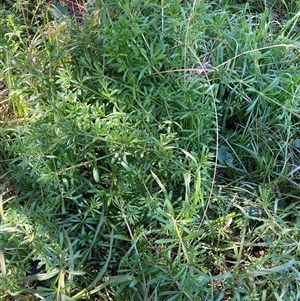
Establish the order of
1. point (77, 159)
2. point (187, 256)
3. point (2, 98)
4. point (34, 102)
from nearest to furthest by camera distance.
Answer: point (187, 256), point (77, 159), point (34, 102), point (2, 98)

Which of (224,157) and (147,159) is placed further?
(224,157)

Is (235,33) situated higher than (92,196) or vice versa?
(235,33)

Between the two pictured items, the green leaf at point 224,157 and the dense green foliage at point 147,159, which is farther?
the green leaf at point 224,157

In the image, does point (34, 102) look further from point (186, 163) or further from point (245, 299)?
point (245, 299)

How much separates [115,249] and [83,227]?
0.13 meters

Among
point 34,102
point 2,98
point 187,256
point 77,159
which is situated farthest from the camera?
point 2,98

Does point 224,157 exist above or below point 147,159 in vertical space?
below

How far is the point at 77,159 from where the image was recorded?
1607 millimetres

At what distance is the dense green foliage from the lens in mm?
1534

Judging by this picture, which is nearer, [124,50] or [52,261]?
[52,261]

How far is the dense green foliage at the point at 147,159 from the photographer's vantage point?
153 cm

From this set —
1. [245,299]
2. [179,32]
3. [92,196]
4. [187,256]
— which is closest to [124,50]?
[179,32]

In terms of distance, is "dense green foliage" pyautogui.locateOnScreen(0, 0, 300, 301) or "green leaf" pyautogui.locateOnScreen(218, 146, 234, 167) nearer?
"dense green foliage" pyautogui.locateOnScreen(0, 0, 300, 301)

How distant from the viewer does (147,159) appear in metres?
1.62
